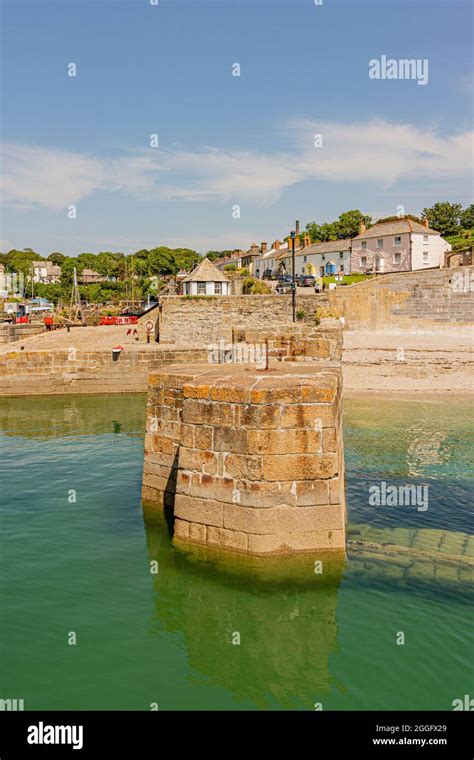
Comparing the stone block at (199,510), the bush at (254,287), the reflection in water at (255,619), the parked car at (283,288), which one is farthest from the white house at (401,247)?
the reflection in water at (255,619)

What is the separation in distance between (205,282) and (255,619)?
4192cm

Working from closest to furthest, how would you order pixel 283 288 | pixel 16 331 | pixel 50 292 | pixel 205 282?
pixel 16 331 < pixel 205 282 < pixel 283 288 < pixel 50 292

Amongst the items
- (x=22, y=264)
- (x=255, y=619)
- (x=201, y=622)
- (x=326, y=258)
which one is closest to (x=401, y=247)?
(x=326, y=258)

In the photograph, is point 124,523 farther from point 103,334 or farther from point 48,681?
point 103,334

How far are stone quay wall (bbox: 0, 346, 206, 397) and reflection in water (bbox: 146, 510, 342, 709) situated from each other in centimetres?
2048

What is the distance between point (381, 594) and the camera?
336 inches

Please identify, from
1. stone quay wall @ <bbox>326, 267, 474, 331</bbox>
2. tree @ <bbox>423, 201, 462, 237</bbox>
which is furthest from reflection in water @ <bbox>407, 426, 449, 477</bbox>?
tree @ <bbox>423, 201, 462, 237</bbox>

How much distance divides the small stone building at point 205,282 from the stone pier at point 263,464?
39.9 m

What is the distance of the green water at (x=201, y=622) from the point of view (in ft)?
21.8

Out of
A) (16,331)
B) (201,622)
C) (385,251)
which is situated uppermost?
(385,251)

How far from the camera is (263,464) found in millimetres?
8461

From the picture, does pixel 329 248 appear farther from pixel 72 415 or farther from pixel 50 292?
pixel 50 292

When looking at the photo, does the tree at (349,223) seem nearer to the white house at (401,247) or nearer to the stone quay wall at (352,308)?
the white house at (401,247)

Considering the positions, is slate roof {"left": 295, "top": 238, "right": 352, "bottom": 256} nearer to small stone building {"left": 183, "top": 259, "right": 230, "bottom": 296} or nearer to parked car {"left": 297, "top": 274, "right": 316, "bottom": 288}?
parked car {"left": 297, "top": 274, "right": 316, "bottom": 288}
